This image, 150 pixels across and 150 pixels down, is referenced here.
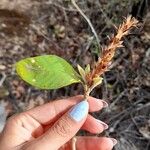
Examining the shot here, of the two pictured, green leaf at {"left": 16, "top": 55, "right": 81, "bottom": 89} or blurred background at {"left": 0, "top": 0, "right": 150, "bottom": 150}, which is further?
blurred background at {"left": 0, "top": 0, "right": 150, "bottom": 150}

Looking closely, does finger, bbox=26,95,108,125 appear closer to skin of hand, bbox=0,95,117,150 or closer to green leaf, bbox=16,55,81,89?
skin of hand, bbox=0,95,117,150

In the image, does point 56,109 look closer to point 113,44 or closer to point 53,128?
point 53,128

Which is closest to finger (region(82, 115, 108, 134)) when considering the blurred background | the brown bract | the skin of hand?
the skin of hand

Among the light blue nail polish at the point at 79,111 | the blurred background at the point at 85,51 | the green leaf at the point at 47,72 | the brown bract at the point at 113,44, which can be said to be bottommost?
the blurred background at the point at 85,51

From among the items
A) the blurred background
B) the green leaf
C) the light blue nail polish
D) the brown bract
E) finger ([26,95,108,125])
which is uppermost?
the brown bract

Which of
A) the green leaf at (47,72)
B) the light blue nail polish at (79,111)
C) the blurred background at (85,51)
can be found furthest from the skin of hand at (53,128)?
the blurred background at (85,51)

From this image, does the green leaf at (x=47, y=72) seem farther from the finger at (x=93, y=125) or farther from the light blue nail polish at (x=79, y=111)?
the finger at (x=93, y=125)
